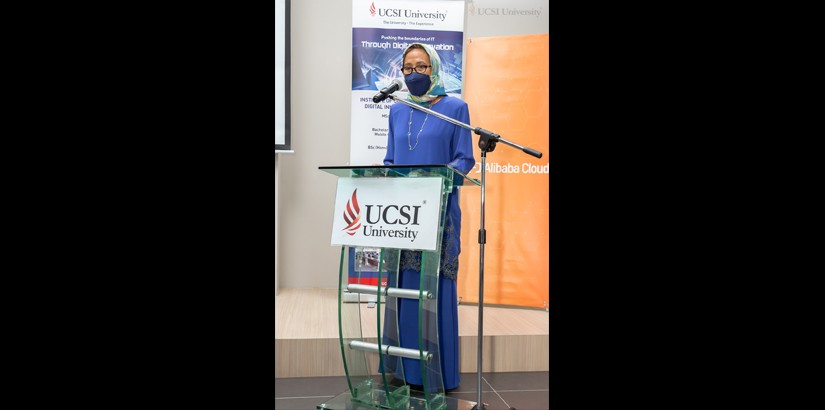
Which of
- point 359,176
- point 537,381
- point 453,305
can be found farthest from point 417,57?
point 537,381

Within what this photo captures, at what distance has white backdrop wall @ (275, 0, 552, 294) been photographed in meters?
3.96

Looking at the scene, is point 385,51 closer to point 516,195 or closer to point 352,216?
point 516,195

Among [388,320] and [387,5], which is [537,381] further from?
[387,5]

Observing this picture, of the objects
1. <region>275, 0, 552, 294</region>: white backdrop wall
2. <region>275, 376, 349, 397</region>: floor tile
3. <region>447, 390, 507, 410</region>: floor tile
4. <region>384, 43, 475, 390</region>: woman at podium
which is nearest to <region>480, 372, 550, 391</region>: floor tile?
<region>447, 390, 507, 410</region>: floor tile

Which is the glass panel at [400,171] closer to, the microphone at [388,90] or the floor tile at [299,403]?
the microphone at [388,90]

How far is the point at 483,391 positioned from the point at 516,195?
1.53m

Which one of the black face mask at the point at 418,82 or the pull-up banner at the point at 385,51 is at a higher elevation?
the pull-up banner at the point at 385,51

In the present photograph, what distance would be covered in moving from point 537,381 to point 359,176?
1566 millimetres

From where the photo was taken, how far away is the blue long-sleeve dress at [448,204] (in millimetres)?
2430

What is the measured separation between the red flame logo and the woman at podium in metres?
0.49

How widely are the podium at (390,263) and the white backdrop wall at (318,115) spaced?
178 cm

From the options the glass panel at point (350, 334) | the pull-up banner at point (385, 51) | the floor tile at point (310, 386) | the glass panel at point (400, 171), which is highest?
the pull-up banner at point (385, 51)

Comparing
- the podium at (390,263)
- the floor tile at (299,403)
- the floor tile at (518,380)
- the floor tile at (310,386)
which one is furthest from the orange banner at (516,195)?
the floor tile at (299,403)

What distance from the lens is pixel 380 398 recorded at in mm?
2234
